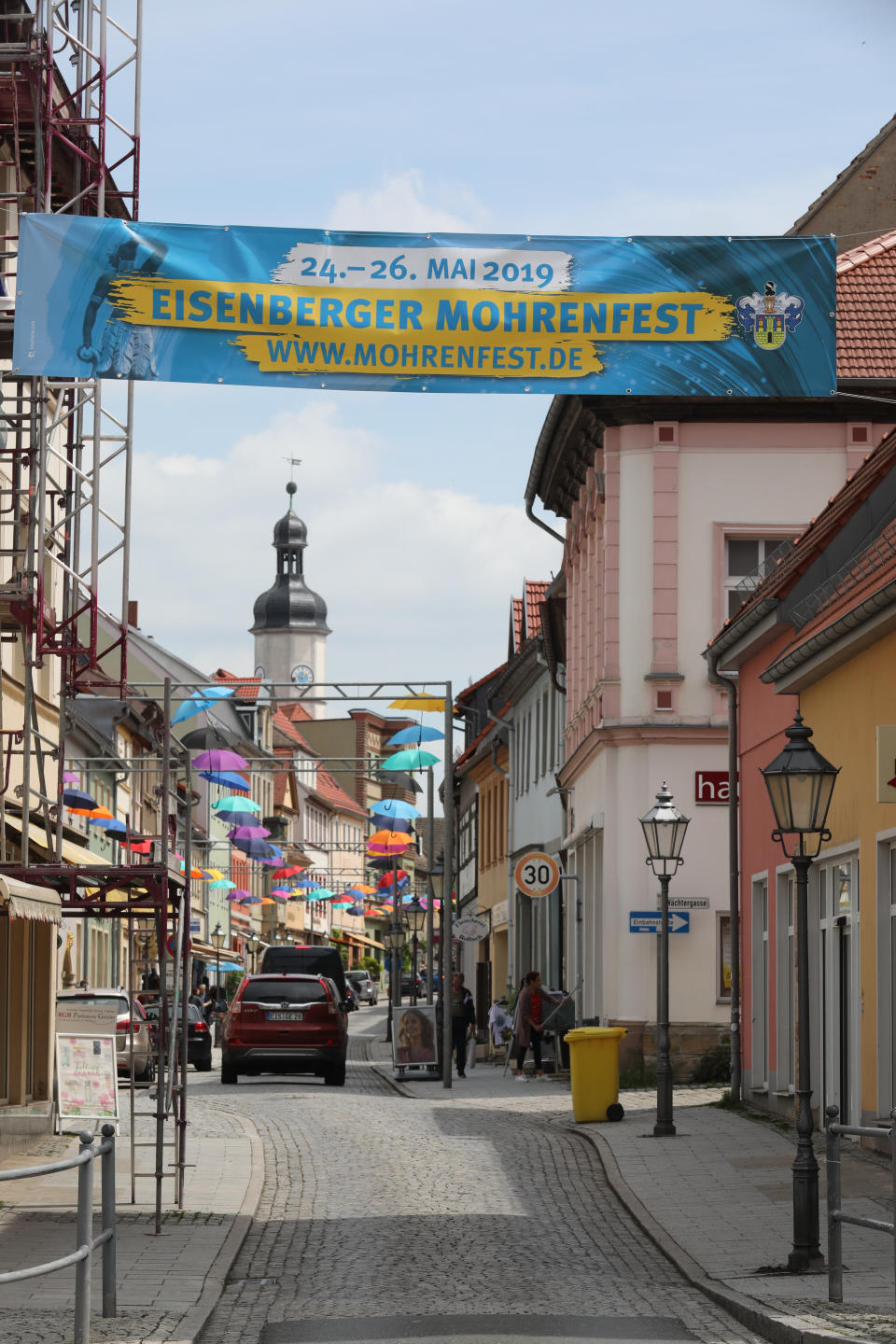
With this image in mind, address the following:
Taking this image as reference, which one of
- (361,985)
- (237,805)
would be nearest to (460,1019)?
(237,805)

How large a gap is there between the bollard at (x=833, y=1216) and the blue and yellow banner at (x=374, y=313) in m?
4.84

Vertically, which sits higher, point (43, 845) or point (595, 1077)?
point (43, 845)

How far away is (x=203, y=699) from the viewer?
30969 millimetres

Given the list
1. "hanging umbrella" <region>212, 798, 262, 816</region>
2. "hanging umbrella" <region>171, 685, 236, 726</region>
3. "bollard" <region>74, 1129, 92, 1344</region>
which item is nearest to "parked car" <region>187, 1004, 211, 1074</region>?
"hanging umbrella" <region>171, 685, 236, 726</region>

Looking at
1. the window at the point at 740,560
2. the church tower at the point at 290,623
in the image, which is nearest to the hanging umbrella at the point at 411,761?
the window at the point at 740,560

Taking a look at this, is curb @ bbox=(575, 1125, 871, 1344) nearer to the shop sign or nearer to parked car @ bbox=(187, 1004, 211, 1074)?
the shop sign

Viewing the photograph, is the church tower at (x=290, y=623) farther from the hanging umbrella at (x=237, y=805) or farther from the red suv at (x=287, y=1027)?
the red suv at (x=287, y=1027)

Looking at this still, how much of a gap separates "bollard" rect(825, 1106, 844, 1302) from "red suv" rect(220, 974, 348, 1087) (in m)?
21.3

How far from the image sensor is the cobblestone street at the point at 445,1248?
10.6m

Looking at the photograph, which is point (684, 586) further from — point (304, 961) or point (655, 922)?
point (304, 961)

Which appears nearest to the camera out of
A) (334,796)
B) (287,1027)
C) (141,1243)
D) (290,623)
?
(141,1243)

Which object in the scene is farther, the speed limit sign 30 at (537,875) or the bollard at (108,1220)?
the speed limit sign 30 at (537,875)

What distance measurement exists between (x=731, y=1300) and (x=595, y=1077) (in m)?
11.8

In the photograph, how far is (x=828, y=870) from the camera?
65.7ft
